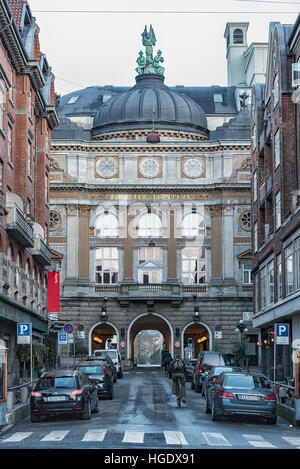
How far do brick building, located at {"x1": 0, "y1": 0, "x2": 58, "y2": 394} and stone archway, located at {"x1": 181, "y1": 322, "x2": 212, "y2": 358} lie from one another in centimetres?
2228

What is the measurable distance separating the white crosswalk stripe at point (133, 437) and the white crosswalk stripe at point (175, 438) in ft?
1.95

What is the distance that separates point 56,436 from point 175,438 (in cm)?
307

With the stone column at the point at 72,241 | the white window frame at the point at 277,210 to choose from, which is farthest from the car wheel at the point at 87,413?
the stone column at the point at 72,241

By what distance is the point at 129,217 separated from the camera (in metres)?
75.9

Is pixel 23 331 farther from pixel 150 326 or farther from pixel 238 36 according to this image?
pixel 238 36

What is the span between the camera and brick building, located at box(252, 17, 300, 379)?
42344 millimetres

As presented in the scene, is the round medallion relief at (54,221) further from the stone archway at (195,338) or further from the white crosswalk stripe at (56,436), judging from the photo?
the white crosswalk stripe at (56,436)

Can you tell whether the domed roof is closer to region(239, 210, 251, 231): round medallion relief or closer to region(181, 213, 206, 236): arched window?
region(181, 213, 206, 236): arched window

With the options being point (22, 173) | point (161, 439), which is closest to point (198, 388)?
point (22, 173)

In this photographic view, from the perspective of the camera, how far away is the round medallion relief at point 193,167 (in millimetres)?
76875

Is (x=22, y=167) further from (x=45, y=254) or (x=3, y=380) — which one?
(x=3, y=380)

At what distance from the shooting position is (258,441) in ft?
68.8

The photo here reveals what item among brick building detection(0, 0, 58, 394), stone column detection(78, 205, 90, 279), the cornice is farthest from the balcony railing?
the cornice

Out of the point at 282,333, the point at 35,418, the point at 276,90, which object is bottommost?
the point at 35,418
